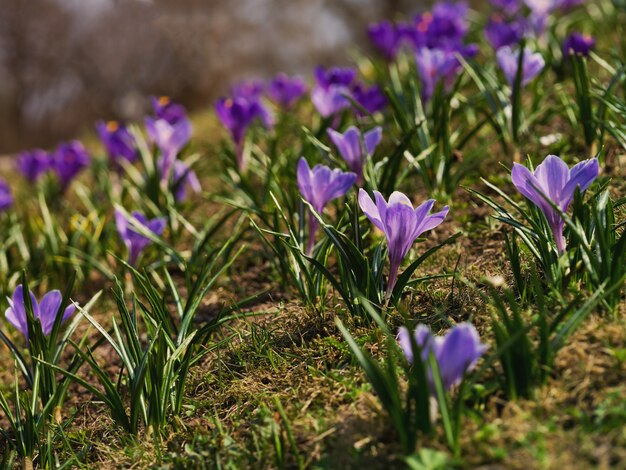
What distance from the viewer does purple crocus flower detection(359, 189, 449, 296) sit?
1.65 metres

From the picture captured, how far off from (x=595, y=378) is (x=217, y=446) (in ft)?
3.03

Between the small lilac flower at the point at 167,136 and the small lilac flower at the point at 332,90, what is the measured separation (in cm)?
65

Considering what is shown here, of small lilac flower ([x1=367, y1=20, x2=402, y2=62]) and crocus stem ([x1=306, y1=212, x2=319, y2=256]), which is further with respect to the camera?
small lilac flower ([x1=367, y1=20, x2=402, y2=62])

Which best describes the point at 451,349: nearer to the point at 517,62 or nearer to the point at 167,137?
the point at 517,62

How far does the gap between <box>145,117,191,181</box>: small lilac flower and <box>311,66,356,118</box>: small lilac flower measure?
2.12 ft

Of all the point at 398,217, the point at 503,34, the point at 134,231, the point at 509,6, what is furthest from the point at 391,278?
the point at 509,6

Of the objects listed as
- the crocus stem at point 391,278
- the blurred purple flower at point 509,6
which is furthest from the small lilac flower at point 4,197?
the blurred purple flower at point 509,6

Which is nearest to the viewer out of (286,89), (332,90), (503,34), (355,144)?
(355,144)

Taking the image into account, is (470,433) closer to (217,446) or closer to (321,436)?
(321,436)

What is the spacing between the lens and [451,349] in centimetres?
131

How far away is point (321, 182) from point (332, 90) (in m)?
1.14

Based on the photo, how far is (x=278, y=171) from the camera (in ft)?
10.1

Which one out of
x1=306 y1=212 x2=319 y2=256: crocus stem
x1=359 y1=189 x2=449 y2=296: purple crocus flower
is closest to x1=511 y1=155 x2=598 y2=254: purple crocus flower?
x1=359 y1=189 x2=449 y2=296: purple crocus flower

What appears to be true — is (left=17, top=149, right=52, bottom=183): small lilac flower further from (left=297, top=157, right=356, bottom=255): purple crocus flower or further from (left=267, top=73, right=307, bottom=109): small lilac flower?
(left=297, top=157, right=356, bottom=255): purple crocus flower
